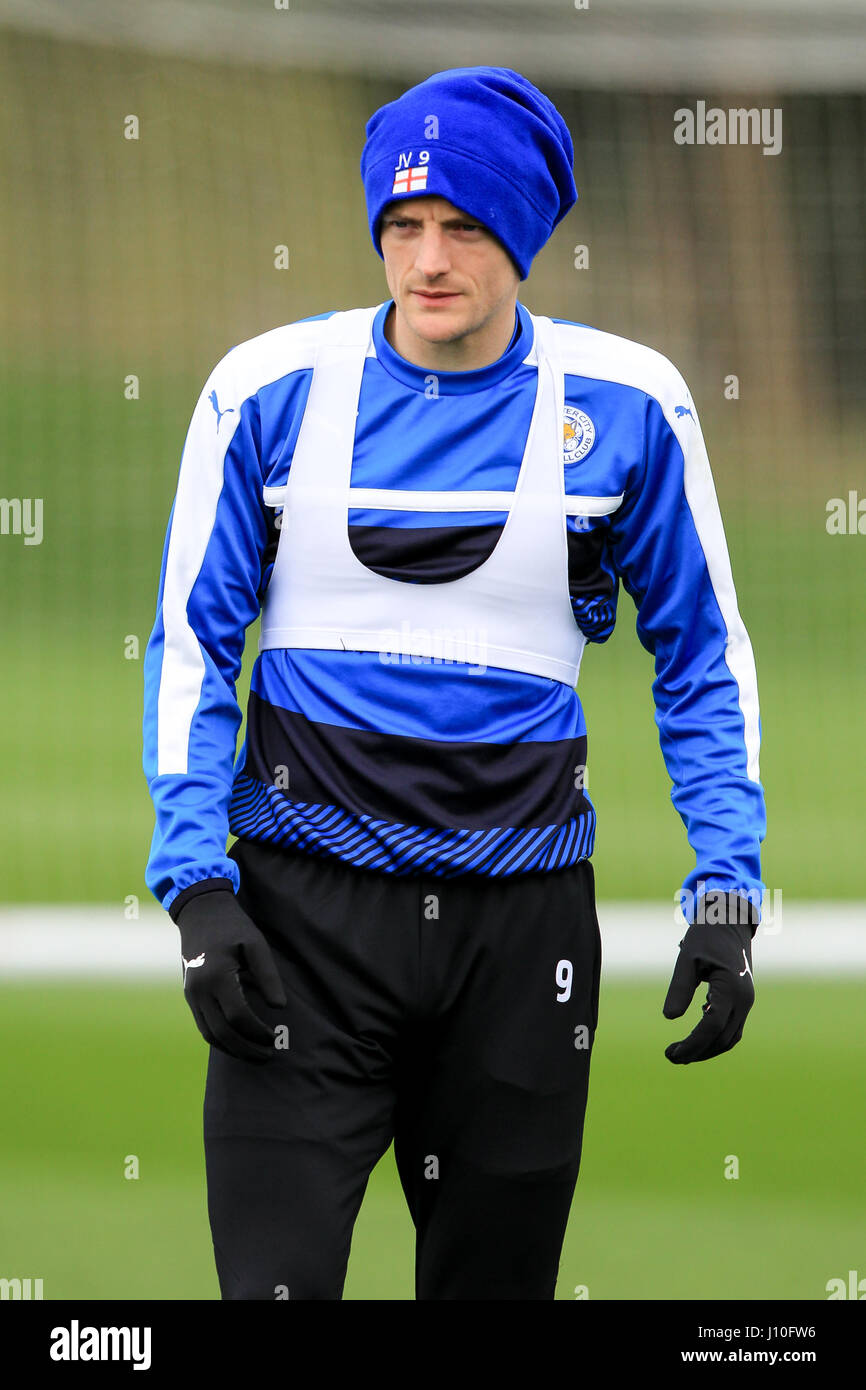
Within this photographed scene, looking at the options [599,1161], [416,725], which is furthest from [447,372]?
[599,1161]

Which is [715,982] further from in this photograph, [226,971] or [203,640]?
[203,640]

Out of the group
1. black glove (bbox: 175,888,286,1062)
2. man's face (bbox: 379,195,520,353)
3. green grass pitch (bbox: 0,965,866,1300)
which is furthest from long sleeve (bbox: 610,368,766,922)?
green grass pitch (bbox: 0,965,866,1300)

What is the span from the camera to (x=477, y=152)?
183 cm

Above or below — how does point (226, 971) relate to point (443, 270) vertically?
below

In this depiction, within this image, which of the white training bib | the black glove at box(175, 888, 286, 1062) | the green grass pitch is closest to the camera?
the black glove at box(175, 888, 286, 1062)

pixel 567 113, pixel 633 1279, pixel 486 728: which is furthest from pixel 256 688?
pixel 567 113

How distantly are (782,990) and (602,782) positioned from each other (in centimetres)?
191

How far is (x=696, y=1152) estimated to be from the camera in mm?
3684

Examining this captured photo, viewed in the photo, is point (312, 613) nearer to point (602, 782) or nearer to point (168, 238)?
point (602, 782)

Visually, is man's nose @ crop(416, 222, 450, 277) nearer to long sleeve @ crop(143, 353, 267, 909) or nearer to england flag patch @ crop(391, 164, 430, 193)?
england flag patch @ crop(391, 164, 430, 193)

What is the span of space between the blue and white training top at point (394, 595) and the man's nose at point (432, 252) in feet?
0.36

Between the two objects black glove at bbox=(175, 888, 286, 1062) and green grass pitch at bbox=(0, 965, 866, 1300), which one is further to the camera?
green grass pitch at bbox=(0, 965, 866, 1300)

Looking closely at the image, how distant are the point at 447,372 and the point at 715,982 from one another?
72cm

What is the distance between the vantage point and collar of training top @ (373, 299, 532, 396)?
6.17 feet
